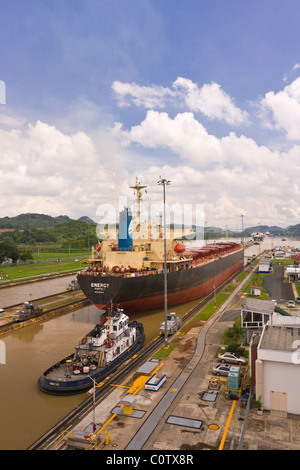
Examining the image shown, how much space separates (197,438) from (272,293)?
143ft

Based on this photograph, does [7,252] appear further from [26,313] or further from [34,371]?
[34,371]

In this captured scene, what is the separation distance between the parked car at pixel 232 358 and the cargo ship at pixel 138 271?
1468cm

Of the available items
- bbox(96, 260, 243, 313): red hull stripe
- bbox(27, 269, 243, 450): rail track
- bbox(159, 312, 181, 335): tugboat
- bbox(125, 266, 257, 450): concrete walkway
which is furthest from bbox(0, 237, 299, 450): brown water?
bbox(125, 266, 257, 450): concrete walkway

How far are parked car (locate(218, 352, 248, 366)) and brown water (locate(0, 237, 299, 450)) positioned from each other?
33.4ft

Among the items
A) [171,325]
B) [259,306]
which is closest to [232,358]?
[259,306]

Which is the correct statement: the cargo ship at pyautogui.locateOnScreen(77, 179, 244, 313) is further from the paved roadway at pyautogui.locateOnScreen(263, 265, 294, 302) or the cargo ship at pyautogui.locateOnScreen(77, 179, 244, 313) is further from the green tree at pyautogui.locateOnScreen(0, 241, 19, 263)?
the green tree at pyautogui.locateOnScreen(0, 241, 19, 263)

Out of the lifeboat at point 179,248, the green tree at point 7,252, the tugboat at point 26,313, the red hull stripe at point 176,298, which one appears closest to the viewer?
the tugboat at point 26,313

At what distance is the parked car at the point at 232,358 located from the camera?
82.1 ft

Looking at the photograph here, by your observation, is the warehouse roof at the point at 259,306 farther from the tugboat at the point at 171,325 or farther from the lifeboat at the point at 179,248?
the lifeboat at the point at 179,248

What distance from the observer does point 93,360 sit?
24469 mm

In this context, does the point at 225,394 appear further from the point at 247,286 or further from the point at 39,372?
the point at 247,286

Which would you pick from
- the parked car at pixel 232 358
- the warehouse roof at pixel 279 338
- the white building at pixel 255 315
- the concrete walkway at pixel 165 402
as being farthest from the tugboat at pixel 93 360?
the warehouse roof at pixel 279 338

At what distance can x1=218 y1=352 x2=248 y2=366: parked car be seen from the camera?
2503 cm
